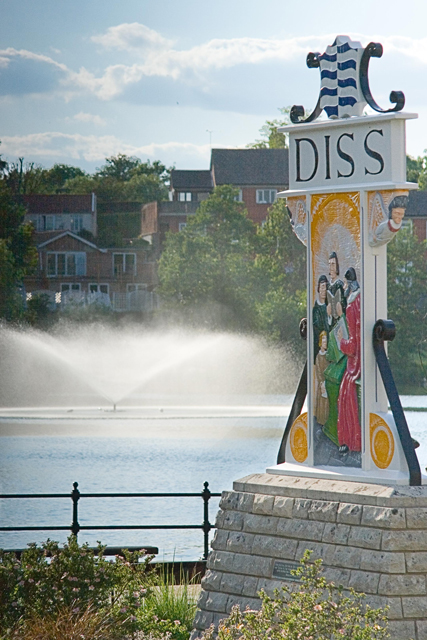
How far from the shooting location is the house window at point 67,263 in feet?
277

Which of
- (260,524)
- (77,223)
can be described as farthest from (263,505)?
(77,223)

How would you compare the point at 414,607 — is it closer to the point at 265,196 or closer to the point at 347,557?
the point at 347,557

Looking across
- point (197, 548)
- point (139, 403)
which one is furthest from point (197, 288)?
point (197, 548)

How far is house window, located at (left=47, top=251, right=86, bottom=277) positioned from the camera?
84438 mm

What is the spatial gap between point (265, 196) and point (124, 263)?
12657mm

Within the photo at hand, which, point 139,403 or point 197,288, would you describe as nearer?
point 139,403

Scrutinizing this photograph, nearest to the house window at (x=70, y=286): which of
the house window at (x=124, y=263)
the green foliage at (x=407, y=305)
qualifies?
the house window at (x=124, y=263)

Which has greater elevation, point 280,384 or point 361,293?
point 361,293

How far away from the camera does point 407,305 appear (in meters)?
59.5

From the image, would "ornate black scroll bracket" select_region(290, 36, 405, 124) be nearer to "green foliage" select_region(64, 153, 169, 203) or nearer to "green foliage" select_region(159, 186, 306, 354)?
"green foliage" select_region(159, 186, 306, 354)

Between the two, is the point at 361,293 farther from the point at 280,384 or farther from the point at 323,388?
the point at 280,384

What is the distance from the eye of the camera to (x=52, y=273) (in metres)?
84.1

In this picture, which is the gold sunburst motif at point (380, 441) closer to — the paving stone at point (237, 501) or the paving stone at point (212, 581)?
A: the paving stone at point (237, 501)

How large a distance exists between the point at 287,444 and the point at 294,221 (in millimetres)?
2246
